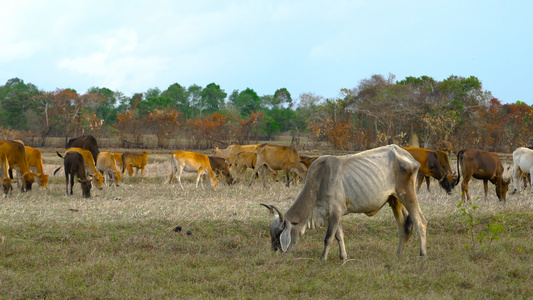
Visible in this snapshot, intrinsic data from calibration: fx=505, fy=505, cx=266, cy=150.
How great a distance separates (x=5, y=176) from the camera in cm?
1282

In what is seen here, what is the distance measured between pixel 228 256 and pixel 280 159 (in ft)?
32.3

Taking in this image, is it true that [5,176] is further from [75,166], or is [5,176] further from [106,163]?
[106,163]

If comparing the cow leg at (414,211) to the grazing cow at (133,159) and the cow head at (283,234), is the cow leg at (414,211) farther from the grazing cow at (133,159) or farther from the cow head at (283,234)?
the grazing cow at (133,159)

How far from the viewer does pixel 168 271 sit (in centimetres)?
615

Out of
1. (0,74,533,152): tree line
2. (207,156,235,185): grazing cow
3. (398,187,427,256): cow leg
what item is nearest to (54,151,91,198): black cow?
(207,156,235,185): grazing cow

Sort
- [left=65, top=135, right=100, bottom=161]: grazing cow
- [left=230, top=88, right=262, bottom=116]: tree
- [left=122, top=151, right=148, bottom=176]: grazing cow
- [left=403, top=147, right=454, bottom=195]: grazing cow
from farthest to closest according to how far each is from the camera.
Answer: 1. [left=230, top=88, right=262, bottom=116]: tree
2. [left=122, top=151, right=148, bottom=176]: grazing cow
3. [left=65, top=135, right=100, bottom=161]: grazing cow
4. [left=403, top=147, right=454, bottom=195]: grazing cow

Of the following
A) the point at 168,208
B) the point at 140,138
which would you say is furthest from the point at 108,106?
the point at 168,208

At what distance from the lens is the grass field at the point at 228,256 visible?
557 cm

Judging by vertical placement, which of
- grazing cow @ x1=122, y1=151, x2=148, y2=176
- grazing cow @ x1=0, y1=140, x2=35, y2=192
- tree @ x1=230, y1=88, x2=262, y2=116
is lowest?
grazing cow @ x1=122, y1=151, x2=148, y2=176

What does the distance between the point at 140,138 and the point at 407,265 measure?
1329 inches

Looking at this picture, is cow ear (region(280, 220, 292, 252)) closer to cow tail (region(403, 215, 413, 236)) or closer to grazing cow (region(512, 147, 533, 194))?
cow tail (region(403, 215, 413, 236))

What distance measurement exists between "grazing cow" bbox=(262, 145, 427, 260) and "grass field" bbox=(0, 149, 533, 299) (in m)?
0.36

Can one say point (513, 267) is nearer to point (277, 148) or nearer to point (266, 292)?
point (266, 292)

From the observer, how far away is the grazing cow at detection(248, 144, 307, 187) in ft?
54.7
